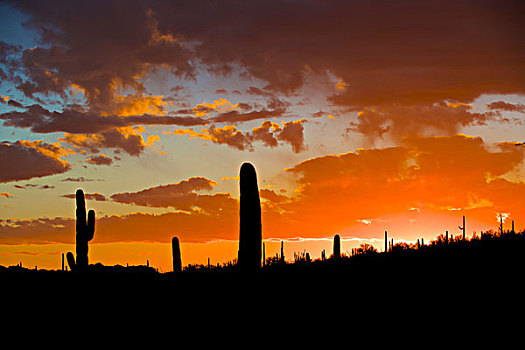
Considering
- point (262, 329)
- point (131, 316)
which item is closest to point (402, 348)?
point (262, 329)

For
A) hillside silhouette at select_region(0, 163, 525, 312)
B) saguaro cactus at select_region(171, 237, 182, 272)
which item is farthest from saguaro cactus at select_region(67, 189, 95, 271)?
saguaro cactus at select_region(171, 237, 182, 272)

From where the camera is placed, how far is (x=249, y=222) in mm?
16469

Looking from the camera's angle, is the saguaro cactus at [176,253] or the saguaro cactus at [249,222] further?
the saguaro cactus at [176,253]

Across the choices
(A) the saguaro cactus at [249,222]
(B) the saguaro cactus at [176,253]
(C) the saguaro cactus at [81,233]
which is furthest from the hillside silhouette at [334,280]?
(B) the saguaro cactus at [176,253]

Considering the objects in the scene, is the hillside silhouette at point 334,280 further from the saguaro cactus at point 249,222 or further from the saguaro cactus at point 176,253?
the saguaro cactus at point 176,253

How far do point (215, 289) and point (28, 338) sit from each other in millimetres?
5062

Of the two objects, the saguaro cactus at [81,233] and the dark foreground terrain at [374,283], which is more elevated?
the saguaro cactus at [81,233]

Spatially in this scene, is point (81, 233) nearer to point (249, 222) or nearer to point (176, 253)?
point (176, 253)

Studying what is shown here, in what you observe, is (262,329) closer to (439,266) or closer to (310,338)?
(310,338)

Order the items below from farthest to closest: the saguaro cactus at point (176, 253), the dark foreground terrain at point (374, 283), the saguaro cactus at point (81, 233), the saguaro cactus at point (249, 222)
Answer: the saguaro cactus at point (176, 253) < the saguaro cactus at point (81, 233) < the saguaro cactus at point (249, 222) < the dark foreground terrain at point (374, 283)

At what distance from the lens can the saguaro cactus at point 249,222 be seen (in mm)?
16109

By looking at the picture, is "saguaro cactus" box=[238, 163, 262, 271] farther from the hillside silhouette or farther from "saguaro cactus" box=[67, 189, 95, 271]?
"saguaro cactus" box=[67, 189, 95, 271]

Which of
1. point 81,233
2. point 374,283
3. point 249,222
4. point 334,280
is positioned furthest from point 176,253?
point 374,283

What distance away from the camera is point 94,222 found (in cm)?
2759
